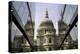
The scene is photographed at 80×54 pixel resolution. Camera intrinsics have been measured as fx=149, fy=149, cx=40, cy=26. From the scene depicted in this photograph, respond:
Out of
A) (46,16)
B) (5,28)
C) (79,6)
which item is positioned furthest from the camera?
(79,6)

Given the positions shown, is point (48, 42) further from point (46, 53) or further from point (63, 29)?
point (63, 29)

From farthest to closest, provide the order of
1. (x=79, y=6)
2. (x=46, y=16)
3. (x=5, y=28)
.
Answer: (x=79, y=6), (x=46, y=16), (x=5, y=28)

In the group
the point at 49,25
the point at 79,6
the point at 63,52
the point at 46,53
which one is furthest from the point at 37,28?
the point at 79,6

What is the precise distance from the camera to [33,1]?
190 cm

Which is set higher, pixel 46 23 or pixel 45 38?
pixel 46 23

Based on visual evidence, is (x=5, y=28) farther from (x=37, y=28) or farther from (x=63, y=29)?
(x=63, y=29)

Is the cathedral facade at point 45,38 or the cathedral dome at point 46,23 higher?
the cathedral dome at point 46,23

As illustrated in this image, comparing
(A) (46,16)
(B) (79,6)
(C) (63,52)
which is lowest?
(C) (63,52)

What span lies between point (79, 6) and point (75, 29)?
1.08 ft

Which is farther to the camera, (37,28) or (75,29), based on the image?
(75,29)

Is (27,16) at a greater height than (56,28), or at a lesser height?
greater

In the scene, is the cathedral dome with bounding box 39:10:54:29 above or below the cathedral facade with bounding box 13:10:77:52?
above

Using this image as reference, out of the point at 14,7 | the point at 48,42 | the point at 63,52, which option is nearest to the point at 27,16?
the point at 14,7

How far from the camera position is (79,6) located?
2.07m
